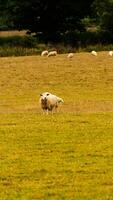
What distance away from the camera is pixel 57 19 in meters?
64.8

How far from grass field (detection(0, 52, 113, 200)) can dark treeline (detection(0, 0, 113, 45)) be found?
2956 centimetres

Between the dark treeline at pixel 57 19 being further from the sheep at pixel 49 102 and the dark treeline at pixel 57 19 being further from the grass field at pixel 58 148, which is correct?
the sheep at pixel 49 102

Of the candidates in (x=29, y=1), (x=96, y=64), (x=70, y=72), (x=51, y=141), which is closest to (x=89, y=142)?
(x=51, y=141)

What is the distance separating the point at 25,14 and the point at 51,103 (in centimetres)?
4280

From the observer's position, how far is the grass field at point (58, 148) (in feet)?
36.9

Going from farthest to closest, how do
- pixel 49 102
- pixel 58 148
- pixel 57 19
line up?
pixel 57 19 → pixel 49 102 → pixel 58 148

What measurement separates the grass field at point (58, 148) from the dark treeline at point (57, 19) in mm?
29562

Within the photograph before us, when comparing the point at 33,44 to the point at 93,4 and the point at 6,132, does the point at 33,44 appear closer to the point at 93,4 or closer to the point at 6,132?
the point at 93,4

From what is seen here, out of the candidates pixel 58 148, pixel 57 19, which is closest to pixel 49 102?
pixel 58 148

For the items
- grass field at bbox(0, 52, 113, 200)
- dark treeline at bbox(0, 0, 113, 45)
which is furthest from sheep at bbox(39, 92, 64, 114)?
dark treeline at bbox(0, 0, 113, 45)

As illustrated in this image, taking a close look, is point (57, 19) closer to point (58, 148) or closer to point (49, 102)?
point (49, 102)

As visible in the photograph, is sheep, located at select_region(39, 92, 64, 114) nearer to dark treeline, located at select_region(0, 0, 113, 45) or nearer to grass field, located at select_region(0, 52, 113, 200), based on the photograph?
grass field, located at select_region(0, 52, 113, 200)

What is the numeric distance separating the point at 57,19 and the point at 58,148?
166 feet

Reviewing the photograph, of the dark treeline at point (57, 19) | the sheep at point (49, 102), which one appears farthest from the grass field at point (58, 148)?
the dark treeline at point (57, 19)
